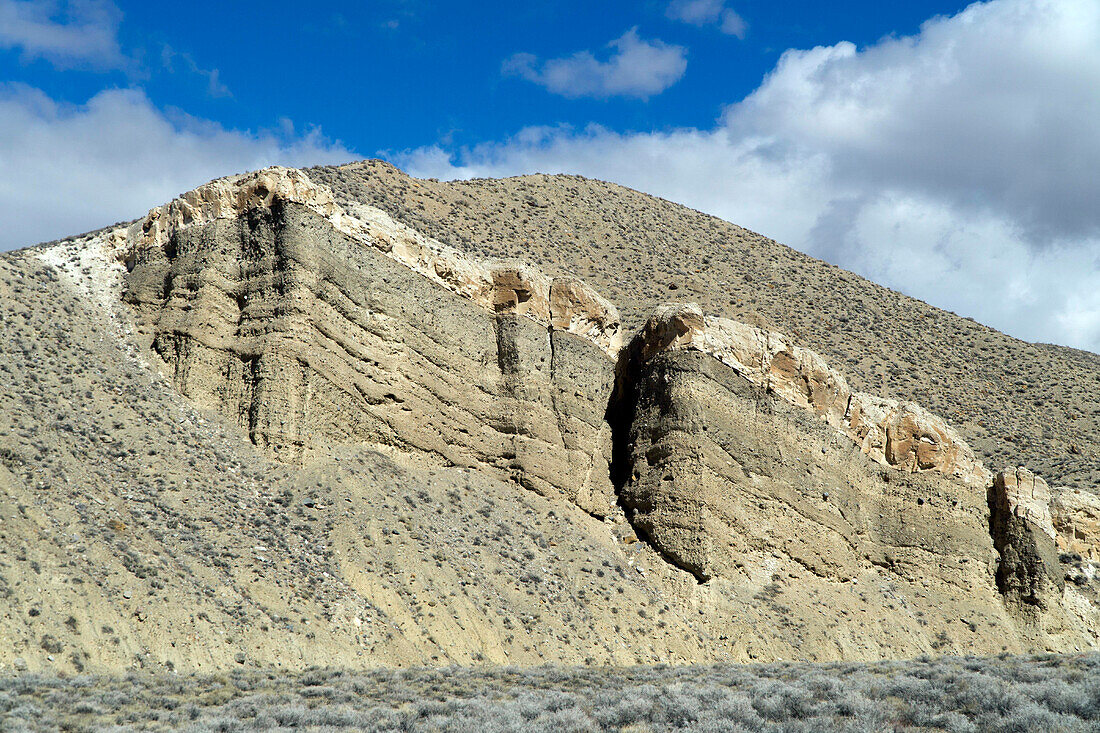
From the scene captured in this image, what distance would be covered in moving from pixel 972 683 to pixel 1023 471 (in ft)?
72.3

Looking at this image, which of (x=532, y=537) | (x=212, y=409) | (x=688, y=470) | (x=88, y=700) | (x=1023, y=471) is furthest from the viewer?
(x=1023, y=471)

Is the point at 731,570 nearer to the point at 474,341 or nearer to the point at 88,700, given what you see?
the point at 474,341

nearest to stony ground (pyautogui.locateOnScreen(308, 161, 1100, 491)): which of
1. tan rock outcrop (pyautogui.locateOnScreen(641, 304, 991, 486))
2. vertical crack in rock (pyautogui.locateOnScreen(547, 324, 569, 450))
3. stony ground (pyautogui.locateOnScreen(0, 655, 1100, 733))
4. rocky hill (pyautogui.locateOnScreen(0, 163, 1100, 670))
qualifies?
rocky hill (pyautogui.locateOnScreen(0, 163, 1100, 670))

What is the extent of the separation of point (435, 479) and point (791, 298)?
115 ft

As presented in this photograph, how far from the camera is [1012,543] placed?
31.9 m

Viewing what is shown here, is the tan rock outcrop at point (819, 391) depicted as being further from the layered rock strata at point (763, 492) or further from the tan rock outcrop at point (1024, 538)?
the tan rock outcrop at point (1024, 538)

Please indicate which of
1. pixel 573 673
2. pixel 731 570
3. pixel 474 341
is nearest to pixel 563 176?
pixel 474 341

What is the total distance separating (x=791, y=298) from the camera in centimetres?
5484

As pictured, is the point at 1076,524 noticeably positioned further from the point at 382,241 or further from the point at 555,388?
the point at 382,241

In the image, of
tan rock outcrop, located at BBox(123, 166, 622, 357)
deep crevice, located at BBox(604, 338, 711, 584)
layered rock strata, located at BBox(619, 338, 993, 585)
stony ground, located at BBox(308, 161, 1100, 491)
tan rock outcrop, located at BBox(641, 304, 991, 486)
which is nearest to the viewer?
tan rock outcrop, located at BBox(123, 166, 622, 357)

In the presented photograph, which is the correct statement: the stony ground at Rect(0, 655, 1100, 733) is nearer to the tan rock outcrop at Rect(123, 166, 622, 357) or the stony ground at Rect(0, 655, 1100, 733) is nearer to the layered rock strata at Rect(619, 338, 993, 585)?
the layered rock strata at Rect(619, 338, 993, 585)

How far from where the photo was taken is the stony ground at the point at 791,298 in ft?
147

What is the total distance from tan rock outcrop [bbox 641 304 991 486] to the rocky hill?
0.37 ft

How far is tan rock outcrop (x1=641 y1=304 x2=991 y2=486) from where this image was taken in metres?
30.3
